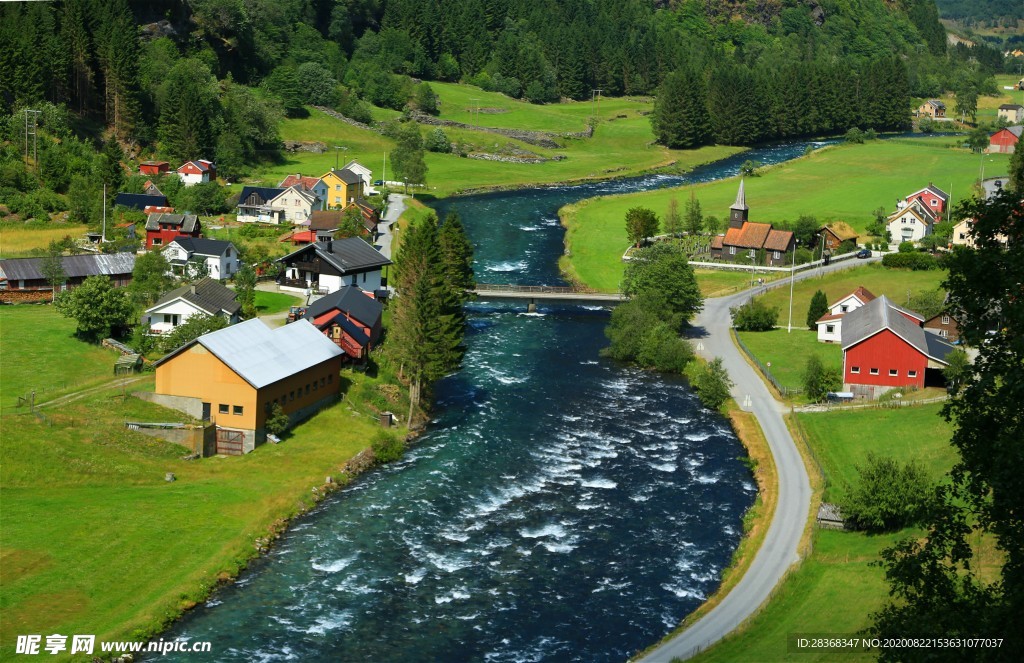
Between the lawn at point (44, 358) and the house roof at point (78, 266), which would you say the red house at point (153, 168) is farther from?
the lawn at point (44, 358)

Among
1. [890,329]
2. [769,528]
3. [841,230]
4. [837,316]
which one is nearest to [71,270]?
[837,316]

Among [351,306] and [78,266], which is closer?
[351,306]

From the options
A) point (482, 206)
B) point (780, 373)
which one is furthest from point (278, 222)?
point (780, 373)

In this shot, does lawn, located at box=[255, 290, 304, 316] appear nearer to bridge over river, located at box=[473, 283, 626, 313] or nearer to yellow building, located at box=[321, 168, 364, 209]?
bridge over river, located at box=[473, 283, 626, 313]

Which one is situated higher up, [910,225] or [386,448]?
[910,225]

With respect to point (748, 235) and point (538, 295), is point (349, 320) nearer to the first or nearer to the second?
point (538, 295)

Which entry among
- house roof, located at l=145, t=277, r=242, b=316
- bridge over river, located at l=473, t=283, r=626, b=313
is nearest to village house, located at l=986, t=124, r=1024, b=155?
bridge over river, located at l=473, t=283, r=626, b=313
